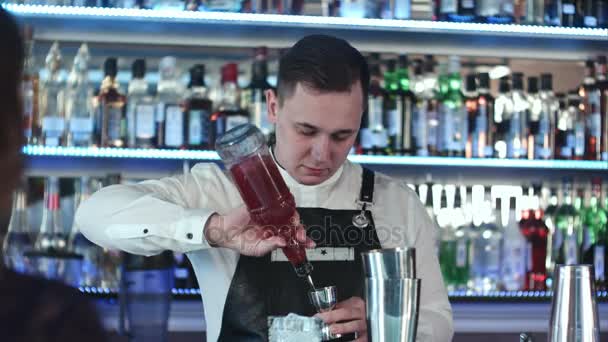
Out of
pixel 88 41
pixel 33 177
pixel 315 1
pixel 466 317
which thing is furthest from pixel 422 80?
pixel 33 177

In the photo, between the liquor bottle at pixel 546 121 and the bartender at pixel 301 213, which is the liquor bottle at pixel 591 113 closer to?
the liquor bottle at pixel 546 121

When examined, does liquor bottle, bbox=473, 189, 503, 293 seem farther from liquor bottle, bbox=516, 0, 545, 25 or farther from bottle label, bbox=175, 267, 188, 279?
bottle label, bbox=175, 267, 188, 279

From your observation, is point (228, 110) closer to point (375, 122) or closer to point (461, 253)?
point (375, 122)

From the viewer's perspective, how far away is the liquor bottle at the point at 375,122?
9.60ft

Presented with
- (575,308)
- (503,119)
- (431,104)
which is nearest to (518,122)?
(503,119)

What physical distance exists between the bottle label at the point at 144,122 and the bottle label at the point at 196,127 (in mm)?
114

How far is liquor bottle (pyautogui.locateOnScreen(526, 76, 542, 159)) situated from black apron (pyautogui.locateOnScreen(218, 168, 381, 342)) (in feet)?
3.58

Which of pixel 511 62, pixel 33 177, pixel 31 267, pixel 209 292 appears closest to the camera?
pixel 209 292

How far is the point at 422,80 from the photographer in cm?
308

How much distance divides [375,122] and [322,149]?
113cm

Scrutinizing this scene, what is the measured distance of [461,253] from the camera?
120 inches

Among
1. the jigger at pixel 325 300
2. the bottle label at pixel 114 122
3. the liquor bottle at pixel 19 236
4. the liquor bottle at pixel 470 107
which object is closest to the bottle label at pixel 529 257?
the liquor bottle at pixel 470 107

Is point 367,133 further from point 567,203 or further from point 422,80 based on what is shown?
point 567,203

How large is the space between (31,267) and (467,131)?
4.64 feet
